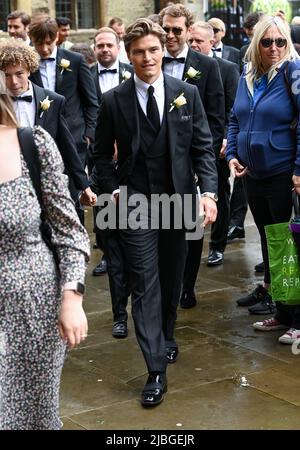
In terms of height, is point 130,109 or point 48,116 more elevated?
point 130,109

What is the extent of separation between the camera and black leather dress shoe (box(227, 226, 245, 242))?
9.94 m

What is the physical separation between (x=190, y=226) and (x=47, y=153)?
2444 millimetres

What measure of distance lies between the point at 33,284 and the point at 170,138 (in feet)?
7.71

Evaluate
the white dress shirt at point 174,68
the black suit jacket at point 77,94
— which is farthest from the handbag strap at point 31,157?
the black suit jacket at point 77,94

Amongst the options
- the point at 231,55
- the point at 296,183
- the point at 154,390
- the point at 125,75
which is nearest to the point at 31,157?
the point at 154,390

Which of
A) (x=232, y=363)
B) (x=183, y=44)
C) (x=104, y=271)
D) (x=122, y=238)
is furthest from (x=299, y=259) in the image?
(x=104, y=271)

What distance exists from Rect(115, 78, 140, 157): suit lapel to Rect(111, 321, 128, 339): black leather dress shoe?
63.1 inches

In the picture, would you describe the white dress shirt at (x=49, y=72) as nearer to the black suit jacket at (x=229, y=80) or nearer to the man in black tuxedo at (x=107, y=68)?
the man in black tuxedo at (x=107, y=68)

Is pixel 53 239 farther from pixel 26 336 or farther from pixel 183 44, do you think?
pixel 183 44

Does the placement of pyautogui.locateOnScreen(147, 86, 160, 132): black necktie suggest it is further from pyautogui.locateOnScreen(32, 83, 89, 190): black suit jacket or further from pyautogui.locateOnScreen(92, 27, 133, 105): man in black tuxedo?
pyautogui.locateOnScreen(92, 27, 133, 105): man in black tuxedo

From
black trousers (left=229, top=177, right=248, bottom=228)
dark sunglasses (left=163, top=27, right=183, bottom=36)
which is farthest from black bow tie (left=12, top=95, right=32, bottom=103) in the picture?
black trousers (left=229, top=177, right=248, bottom=228)

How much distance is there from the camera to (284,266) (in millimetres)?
6652

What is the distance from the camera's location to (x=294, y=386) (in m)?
5.81

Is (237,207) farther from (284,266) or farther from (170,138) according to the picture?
(170,138)
